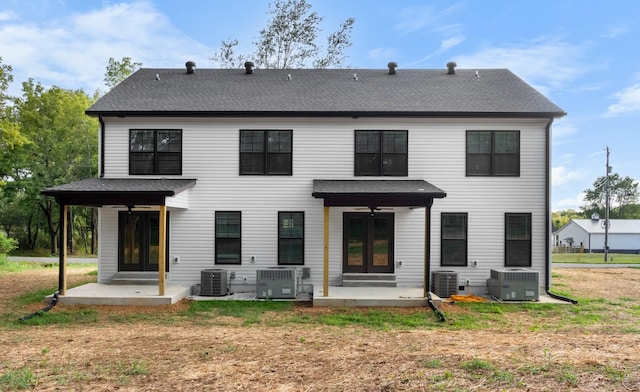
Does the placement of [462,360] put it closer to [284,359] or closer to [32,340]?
[284,359]

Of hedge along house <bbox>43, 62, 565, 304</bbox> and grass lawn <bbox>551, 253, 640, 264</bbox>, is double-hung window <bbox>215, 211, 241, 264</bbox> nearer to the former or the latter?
hedge along house <bbox>43, 62, 565, 304</bbox>

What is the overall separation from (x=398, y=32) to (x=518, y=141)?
9.16 metres

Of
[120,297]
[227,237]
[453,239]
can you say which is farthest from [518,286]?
[120,297]

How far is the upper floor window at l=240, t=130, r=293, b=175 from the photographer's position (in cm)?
1246

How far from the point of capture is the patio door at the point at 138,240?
1247cm

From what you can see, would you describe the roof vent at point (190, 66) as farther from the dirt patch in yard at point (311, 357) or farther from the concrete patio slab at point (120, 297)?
the dirt patch in yard at point (311, 357)

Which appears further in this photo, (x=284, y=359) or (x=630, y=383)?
(x=284, y=359)

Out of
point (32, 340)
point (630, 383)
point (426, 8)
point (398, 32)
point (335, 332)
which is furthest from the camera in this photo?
point (398, 32)

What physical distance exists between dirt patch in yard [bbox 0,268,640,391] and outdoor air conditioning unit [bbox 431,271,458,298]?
2.53 metres

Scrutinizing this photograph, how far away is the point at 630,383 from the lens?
507 centimetres

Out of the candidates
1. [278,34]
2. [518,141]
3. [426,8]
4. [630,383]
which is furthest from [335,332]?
[278,34]

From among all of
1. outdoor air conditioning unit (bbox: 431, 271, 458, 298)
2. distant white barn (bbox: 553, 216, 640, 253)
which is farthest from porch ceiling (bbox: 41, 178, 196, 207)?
distant white barn (bbox: 553, 216, 640, 253)

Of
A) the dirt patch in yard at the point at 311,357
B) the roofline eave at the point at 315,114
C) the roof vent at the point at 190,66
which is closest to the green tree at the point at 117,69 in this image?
the roof vent at the point at 190,66

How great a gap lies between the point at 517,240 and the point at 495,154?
262 centimetres
